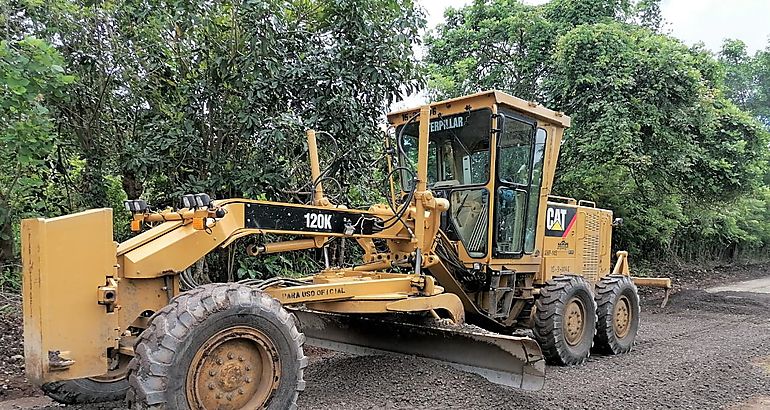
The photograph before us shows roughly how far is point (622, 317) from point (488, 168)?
2.73 metres

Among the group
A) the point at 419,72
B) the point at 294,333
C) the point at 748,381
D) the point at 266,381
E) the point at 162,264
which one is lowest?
the point at 748,381

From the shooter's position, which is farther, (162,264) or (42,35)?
(42,35)

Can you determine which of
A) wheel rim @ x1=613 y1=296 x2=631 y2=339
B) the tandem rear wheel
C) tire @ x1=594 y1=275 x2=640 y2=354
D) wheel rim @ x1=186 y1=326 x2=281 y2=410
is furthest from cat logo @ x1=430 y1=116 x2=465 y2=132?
wheel rim @ x1=186 y1=326 x2=281 y2=410

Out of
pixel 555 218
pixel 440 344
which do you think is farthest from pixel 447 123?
pixel 440 344

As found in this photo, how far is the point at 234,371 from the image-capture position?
3.66 m

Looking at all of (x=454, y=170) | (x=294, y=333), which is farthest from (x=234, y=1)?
(x=294, y=333)

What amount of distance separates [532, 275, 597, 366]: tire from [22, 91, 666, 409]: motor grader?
0.06 feet

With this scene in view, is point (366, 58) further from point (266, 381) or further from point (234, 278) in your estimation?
point (266, 381)

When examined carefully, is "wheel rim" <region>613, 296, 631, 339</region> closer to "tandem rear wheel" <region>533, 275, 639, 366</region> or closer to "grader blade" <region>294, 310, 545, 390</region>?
"tandem rear wheel" <region>533, 275, 639, 366</region>

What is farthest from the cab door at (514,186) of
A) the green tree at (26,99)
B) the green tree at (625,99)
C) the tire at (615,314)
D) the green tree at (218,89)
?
the green tree at (625,99)

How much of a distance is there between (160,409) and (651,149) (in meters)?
11.8

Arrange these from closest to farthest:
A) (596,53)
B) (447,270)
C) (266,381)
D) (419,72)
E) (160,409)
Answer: (160,409) → (266,381) → (447,270) → (419,72) → (596,53)

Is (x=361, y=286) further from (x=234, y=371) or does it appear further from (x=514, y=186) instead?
(x=514, y=186)

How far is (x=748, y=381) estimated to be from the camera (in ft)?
19.0
